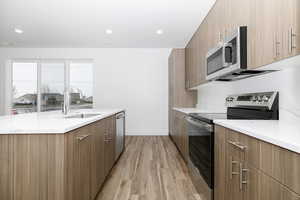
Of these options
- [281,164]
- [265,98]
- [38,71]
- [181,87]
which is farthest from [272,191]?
[38,71]

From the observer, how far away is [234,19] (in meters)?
2.05

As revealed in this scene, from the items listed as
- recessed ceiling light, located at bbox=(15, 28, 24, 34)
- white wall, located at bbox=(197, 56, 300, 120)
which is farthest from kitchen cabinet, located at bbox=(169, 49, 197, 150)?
recessed ceiling light, located at bbox=(15, 28, 24, 34)

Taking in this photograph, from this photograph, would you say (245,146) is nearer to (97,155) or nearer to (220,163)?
(220,163)

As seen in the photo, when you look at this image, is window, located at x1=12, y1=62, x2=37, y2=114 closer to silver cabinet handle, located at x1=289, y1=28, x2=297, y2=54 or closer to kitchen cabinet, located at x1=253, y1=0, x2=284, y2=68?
kitchen cabinet, located at x1=253, y1=0, x2=284, y2=68

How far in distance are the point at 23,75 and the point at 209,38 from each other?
5.62m

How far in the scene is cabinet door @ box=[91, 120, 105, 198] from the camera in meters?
1.95

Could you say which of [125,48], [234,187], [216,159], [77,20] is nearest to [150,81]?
[125,48]

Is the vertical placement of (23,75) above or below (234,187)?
above

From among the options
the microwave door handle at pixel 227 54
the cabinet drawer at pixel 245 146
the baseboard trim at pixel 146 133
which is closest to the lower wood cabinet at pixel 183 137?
the microwave door handle at pixel 227 54

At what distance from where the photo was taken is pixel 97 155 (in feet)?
6.87

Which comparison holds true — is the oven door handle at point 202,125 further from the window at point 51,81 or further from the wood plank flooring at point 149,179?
the window at point 51,81

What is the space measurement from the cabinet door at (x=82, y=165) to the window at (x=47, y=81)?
4.65 m

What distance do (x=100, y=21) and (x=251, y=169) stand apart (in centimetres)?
378

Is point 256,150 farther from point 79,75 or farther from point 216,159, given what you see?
point 79,75
